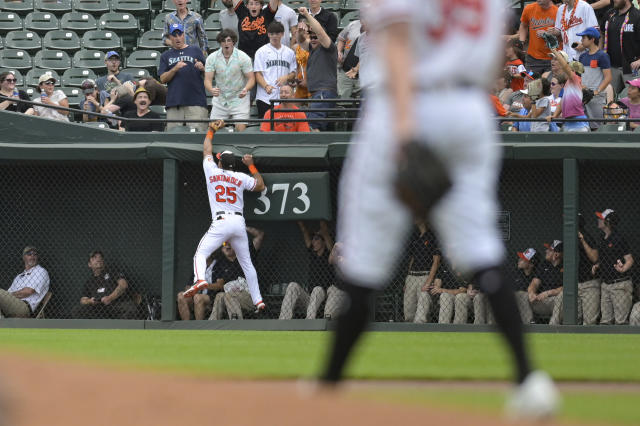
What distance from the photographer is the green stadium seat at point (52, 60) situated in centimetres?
1831

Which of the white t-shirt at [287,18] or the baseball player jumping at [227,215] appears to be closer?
the baseball player jumping at [227,215]

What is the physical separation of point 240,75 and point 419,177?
11437 millimetres

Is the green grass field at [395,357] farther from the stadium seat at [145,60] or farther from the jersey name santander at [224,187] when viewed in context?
the stadium seat at [145,60]

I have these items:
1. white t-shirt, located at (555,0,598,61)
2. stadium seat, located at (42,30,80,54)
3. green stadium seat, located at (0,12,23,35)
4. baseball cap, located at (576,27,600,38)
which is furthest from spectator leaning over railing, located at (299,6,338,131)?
green stadium seat, located at (0,12,23,35)

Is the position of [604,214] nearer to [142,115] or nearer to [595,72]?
[595,72]

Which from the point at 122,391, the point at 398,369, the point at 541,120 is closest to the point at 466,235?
the point at 122,391

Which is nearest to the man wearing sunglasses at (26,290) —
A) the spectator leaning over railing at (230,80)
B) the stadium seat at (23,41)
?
the spectator leaning over railing at (230,80)

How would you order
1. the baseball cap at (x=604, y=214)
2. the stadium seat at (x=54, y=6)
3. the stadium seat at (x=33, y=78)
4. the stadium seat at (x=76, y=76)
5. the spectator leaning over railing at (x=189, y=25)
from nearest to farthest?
1. the baseball cap at (x=604, y=214)
2. the spectator leaning over railing at (x=189, y=25)
3. the stadium seat at (x=76, y=76)
4. the stadium seat at (x=33, y=78)
5. the stadium seat at (x=54, y=6)

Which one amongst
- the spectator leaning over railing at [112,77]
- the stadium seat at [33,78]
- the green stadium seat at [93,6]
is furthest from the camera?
the green stadium seat at [93,6]

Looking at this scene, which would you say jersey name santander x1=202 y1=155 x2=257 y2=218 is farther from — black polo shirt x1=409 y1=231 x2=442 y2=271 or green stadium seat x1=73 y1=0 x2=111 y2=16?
green stadium seat x1=73 y1=0 x2=111 y2=16

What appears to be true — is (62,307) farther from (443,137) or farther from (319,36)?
(443,137)

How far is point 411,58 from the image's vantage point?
13.4 ft

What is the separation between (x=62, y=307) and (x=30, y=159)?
2152mm

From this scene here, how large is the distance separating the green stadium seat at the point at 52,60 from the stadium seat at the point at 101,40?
42 cm
